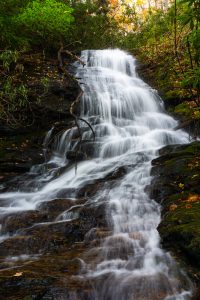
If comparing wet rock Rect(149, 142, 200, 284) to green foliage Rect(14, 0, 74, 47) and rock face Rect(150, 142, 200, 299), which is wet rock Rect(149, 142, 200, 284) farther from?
green foliage Rect(14, 0, 74, 47)

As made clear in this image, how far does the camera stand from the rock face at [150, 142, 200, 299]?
4.54 meters

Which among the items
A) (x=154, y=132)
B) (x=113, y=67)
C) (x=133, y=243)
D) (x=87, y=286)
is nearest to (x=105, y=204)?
(x=133, y=243)

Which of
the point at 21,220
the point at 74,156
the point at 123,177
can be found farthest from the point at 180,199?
the point at 74,156

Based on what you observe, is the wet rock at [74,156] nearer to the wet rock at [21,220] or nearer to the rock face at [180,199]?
the rock face at [180,199]

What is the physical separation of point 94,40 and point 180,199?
50.3ft

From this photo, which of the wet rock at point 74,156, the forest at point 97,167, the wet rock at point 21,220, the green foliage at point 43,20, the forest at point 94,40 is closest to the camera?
the forest at point 97,167

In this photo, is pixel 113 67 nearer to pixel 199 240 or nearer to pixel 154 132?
pixel 154 132

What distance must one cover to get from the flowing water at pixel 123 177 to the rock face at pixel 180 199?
195mm

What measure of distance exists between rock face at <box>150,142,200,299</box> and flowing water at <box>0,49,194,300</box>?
195 mm

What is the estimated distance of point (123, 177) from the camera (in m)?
7.84

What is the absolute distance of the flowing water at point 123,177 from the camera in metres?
4.31

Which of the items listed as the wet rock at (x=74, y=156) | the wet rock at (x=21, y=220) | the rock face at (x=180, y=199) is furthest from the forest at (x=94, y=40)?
the wet rock at (x=21, y=220)

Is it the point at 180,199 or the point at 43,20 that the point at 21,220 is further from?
the point at 43,20

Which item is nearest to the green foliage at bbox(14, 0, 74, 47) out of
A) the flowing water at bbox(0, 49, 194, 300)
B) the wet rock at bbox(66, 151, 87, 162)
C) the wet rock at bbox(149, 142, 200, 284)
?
the flowing water at bbox(0, 49, 194, 300)
